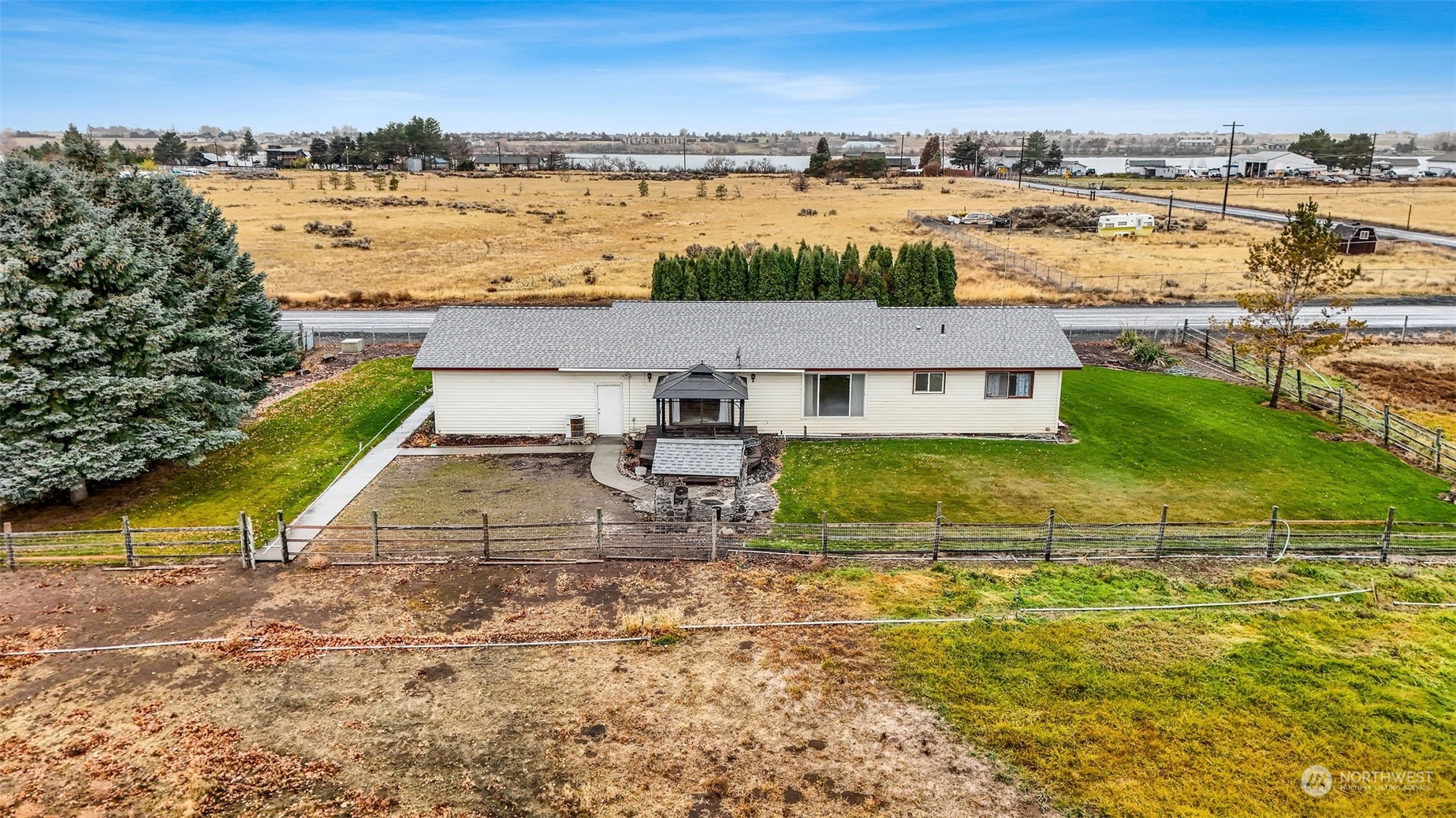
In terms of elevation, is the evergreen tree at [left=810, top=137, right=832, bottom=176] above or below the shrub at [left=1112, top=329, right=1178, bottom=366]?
above

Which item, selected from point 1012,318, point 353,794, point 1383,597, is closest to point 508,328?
point 1012,318

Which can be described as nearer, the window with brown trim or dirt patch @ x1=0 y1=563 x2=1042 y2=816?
dirt patch @ x1=0 y1=563 x2=1042 y2=816

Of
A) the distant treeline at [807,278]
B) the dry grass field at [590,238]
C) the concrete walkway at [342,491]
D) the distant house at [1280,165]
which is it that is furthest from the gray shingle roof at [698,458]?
the distant house at [1280,165]

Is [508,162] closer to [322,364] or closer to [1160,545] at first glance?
[322,364]

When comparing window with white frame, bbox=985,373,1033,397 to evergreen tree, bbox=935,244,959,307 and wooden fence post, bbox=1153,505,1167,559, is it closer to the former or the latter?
wooden fence post, bbox=1153,505,1167,559

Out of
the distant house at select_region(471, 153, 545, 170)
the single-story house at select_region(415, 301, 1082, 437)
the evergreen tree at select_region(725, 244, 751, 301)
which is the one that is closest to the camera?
the single-story house at select_region(415, 301, 1082, 437)

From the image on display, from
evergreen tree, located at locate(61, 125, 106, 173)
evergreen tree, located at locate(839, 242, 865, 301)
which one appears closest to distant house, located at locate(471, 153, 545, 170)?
evergreen tree, located at locate(839, 242, 865, 301)

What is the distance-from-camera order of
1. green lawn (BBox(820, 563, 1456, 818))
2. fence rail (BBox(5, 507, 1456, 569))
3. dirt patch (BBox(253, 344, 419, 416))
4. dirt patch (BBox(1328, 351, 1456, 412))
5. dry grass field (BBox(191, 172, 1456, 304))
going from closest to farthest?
green lawn (BBox(820, 563, 1456, 818))
fence rail (BBox(5, 507, 1456, 569))
dirt patch (BBox(1328, 351, 1456, 412))
dirt patch (BBox(253, 344, 419, 416))
dry grass field (BBox(191, 172, 1456, 304))

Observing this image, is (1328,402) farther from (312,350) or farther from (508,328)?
(312,350)
